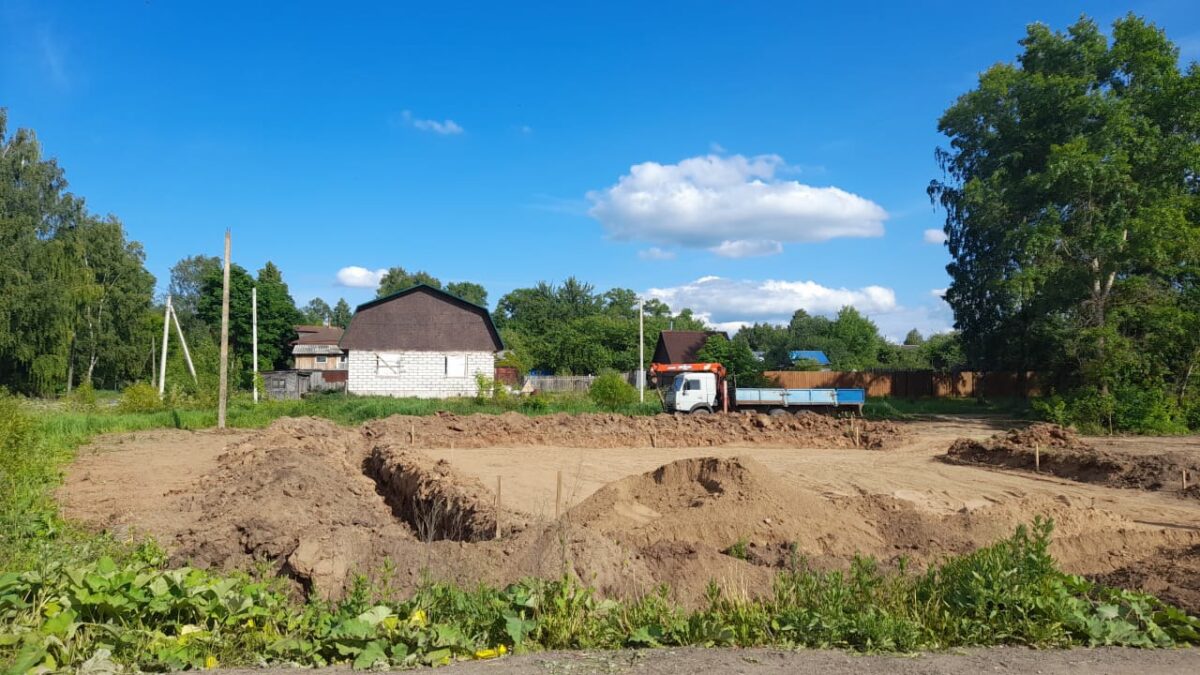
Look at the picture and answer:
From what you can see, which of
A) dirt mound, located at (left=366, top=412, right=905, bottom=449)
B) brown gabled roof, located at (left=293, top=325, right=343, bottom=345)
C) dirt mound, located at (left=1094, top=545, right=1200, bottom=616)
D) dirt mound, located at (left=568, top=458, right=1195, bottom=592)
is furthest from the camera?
brown gabled roof, located at (left=293, top=325, right=343, bottom=345)

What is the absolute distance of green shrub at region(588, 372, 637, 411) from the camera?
96.6 feet

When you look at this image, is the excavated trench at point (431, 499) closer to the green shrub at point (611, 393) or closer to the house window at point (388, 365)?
the green shrub at point (611, 393)

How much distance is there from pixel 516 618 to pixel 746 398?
23.0 m

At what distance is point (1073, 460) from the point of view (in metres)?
17.1

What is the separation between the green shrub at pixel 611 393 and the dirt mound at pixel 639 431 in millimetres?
3834

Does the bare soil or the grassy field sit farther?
the bare soil

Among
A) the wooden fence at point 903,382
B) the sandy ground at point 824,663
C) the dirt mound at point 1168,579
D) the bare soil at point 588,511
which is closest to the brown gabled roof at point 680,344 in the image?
the wooden fence at point 903,382

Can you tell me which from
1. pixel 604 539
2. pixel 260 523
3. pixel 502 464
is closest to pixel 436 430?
pixel 502 464

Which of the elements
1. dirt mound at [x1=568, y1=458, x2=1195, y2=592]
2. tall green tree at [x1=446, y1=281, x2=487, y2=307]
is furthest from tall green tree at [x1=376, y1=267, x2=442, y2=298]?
dirt mound at [x1=568, y1=458, x2=1195, y2=592]

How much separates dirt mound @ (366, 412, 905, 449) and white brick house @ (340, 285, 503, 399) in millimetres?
15283

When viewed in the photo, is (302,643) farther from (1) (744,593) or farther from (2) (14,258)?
(2) (14,258)

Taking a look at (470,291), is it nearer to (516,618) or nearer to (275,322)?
(275,322)

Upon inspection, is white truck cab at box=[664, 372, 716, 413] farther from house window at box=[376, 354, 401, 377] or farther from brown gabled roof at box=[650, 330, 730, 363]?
brown gabled roof at box=[650, 330, 730, 363]

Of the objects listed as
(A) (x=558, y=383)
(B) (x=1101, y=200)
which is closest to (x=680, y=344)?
(A) (x=558, y=383)
